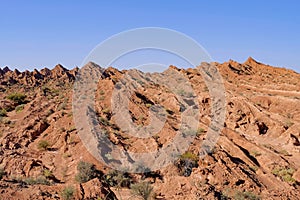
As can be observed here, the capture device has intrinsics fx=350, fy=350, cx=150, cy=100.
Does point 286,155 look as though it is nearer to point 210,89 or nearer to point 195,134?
point 195,134

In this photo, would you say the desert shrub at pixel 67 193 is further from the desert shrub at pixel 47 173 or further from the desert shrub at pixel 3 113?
the desert shrub at pixel 3 113

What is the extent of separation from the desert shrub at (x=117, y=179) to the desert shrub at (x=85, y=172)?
0.60m

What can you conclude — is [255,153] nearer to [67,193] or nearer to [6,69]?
[67,193]

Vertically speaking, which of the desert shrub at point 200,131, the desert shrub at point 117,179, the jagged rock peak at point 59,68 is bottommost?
the desert shrub at point 117,179

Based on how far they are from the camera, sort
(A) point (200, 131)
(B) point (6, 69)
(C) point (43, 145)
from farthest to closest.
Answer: (B) point (6, 69) → (A) point (200, 131) → (C) point (43, 145)

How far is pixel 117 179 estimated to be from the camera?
47.3ft

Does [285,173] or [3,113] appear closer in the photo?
[285,173]

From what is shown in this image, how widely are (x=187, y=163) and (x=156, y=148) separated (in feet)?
6.54

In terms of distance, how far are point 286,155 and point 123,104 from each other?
36.2 ft

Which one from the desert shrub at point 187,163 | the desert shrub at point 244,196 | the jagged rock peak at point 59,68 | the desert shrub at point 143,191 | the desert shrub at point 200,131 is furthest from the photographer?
the jagged rock peak at point 59,68

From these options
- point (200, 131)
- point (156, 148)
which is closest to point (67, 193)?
point (156, 148)

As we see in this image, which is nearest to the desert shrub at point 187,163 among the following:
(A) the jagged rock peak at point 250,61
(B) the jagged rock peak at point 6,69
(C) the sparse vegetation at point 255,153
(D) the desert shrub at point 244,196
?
(D) the desert shrub at point 244,196

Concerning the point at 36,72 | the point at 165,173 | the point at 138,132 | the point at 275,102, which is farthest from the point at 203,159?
the point at 36,72

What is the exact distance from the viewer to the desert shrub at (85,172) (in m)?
14.2
